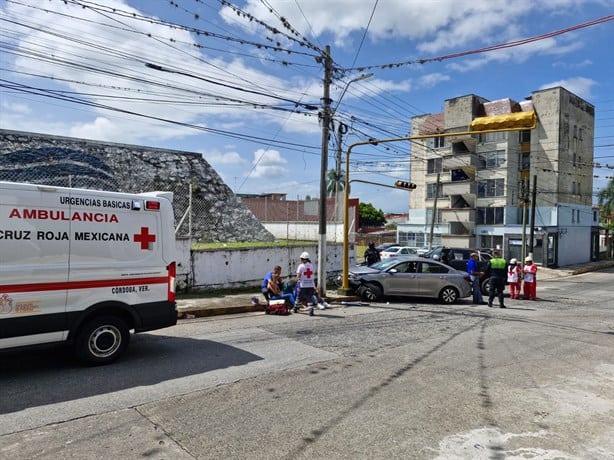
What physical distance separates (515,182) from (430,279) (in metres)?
31.9

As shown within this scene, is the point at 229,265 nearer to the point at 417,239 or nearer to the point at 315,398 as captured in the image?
the point at 315,398

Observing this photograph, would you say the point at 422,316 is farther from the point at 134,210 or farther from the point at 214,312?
the point at 134,210

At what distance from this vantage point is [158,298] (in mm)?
6863

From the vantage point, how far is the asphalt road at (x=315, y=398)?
163 inches

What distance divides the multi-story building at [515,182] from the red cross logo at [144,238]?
33450 mm

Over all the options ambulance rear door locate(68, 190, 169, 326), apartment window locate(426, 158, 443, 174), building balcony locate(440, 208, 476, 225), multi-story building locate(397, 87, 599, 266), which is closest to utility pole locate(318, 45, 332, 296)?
ambulance rear door locate(68, 190, 169, 326)

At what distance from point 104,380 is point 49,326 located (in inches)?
39.1

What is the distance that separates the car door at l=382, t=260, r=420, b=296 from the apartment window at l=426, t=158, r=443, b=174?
A: 33.6 m

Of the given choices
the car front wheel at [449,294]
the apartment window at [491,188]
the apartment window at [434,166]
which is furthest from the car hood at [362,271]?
the apartment window at [434,166]

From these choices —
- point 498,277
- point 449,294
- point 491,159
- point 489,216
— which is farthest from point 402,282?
point 491,159

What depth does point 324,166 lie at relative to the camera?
14461 mm

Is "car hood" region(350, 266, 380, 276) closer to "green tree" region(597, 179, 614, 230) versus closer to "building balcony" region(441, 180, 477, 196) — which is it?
"building balcony" region(441, 180, 477, 196)

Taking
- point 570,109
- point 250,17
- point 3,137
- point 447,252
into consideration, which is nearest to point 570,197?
point 570,109

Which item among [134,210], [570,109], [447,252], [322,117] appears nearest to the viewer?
[134,210]
